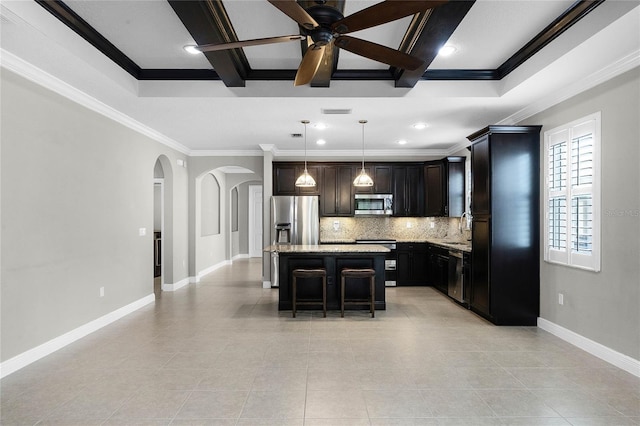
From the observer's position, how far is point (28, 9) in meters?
2.68

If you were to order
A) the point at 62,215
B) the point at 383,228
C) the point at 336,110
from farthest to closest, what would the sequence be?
the point at 383,228
the point at 336,110
the point at 62,215

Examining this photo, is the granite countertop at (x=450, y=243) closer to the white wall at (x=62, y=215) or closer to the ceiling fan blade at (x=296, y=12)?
the ceiling fan blade at (x=296, y=12)

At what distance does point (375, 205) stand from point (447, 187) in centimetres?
139

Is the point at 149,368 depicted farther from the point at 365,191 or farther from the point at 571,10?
the point at 365,191

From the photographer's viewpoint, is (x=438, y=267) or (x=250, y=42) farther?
(x=438, y=267)

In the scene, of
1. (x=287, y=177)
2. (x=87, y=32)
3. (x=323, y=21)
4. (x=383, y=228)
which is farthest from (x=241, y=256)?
(x=323, y=21)

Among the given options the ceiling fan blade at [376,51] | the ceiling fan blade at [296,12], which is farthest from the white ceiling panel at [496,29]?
the ceiling fan blade at [296,12]

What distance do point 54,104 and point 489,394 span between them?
4.61 metres

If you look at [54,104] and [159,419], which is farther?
[54,104]

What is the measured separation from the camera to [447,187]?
7145 mm

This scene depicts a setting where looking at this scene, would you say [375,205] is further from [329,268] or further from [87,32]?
[87,32]

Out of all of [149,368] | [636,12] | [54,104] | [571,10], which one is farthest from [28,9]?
[636,12]

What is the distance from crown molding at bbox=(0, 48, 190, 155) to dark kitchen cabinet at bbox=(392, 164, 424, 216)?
446 cm

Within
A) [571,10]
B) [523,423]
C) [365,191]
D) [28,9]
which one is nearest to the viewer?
[523,423]
